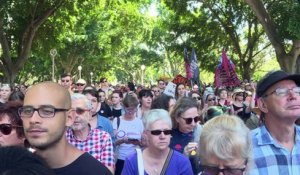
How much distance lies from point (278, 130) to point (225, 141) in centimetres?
87

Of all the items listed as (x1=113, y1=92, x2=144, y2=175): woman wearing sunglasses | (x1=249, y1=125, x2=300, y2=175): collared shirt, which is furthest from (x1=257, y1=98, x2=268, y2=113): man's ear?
(x1=113, y1=92, x2=144, y2=175): woman wearing sunglasses

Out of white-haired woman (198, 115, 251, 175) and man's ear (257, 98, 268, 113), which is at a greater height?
man's ear (257, 98, 268, 113)

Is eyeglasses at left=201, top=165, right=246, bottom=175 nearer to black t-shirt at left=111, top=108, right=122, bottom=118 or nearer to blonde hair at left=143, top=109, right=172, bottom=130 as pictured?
blonde hair at left=143, top=109, right=172, bottom=130

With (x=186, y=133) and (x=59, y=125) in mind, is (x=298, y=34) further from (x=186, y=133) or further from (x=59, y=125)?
(x=59, y=125)

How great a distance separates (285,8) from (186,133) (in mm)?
16457

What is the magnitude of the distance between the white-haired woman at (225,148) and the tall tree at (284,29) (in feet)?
49.6

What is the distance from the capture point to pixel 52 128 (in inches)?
108

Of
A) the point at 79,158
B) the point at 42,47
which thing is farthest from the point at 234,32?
the point at 79,158

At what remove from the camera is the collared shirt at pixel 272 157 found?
3.16 m

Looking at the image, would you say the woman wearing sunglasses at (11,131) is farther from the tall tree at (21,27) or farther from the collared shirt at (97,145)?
the tall tree at (21,27)

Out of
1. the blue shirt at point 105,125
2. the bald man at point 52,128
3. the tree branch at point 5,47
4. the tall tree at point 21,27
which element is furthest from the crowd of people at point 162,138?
the tree branch at point 5,47

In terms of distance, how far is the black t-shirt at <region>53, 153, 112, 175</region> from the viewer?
279 cm

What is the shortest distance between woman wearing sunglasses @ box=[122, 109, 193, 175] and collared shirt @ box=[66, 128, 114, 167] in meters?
0.35

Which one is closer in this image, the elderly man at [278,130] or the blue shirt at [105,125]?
the elderly man at [278,130]
